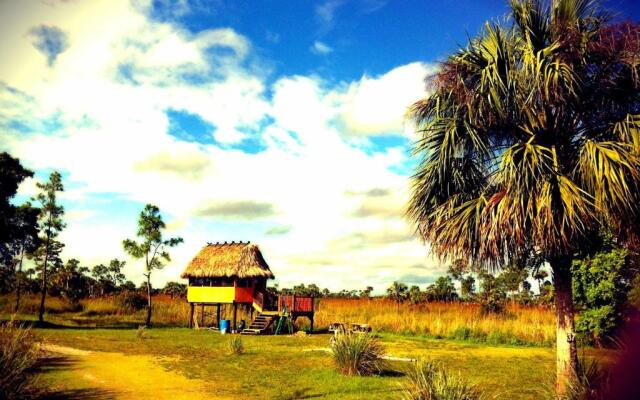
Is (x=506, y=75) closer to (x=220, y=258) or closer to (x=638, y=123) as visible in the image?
(x=638, y=123)

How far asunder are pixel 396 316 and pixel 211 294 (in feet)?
42.5

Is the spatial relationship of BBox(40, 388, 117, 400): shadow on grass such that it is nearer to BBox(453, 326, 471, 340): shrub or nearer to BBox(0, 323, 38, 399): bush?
BBox(0, 323, 38, 399): bush

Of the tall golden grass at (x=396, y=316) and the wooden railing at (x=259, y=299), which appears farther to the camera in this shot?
the wooden railing at (x=259, y=299)

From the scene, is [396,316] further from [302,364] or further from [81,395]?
[81,395]

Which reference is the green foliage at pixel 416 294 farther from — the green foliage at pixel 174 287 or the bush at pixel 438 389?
the bush at pixel 438 389

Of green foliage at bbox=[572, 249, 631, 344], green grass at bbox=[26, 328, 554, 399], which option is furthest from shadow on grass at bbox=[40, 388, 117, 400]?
green foliage at bbox=[572, 249, 631, 344]

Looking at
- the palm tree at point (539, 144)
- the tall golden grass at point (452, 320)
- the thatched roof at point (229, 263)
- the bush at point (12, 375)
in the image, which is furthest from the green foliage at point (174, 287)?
→ the palm tree at point (539, 144)

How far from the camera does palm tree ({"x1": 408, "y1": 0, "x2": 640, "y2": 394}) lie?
9328mm

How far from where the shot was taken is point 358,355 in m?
14.0

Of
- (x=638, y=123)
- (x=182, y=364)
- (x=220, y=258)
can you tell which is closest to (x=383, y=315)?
(x=220, y=258)

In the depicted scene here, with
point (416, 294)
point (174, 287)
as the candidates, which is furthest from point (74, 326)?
point (174, 287)

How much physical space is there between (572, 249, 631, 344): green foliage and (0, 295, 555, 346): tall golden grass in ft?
A: 9.82

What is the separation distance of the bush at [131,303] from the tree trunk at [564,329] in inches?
1475

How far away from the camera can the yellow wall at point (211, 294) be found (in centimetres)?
3447
